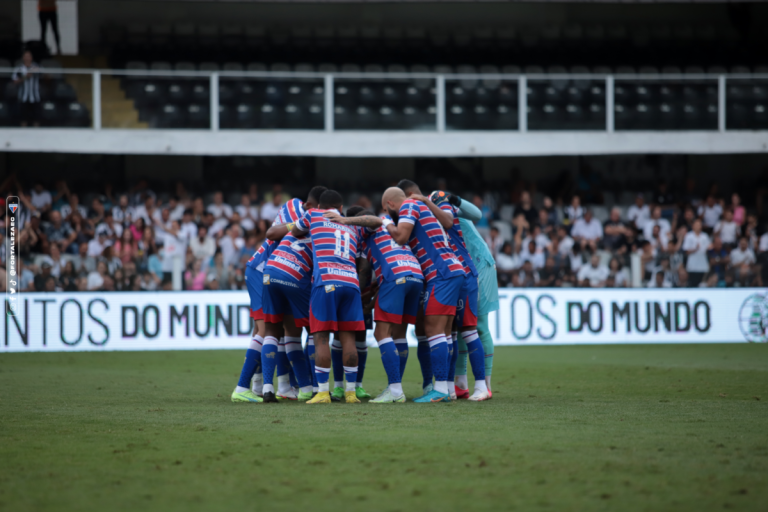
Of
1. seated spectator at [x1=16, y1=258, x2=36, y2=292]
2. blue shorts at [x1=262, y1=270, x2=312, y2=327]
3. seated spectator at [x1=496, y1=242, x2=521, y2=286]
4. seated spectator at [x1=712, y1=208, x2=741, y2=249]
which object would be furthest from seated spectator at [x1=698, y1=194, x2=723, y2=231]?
seated spectator at [x1=16, y1=258, x2=36, y2=292]

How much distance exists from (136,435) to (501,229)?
14489 millimetres

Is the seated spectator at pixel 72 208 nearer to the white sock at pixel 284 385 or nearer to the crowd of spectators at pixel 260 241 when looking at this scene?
the crowd of spectators at pixel 260 241

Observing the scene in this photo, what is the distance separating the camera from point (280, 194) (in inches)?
811

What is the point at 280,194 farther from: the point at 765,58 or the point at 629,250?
the point at 765,58

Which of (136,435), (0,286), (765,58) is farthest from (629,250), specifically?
(136,435)

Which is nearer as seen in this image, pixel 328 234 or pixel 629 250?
pixel 328 234

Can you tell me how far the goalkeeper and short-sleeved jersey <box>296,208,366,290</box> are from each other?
3.92 ft

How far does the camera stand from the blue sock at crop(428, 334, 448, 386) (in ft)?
27.5

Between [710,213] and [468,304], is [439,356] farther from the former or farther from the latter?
[710,213]

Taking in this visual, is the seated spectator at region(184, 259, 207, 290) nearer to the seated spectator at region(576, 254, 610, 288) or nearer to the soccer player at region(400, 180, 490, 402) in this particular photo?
the seated spectator at region(576, 254, 610, 288)

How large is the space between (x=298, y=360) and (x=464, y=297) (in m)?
1.83

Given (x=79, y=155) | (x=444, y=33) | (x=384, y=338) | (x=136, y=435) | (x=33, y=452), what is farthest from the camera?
(x=444, y=33)

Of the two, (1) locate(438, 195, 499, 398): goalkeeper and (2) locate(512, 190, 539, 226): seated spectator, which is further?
(2) locate(512, 190, 539, 226): seated spectator

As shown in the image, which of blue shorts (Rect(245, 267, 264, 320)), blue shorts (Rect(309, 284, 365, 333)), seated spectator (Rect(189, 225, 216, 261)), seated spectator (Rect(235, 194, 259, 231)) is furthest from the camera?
seated spectator (Rect(235, 194, 259, 231))
